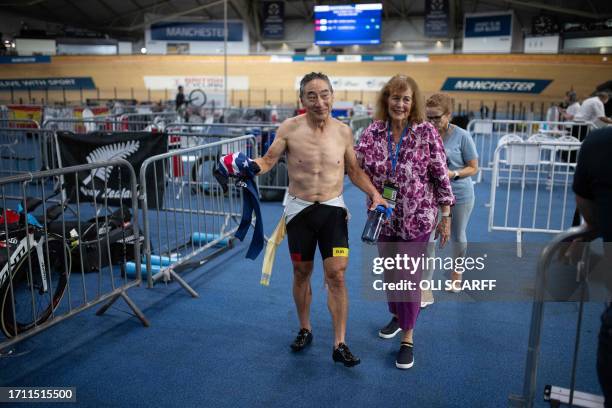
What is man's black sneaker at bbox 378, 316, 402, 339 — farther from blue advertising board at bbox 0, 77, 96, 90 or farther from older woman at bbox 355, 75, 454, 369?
blue advertising board at bbox 0, 77, 96, 90

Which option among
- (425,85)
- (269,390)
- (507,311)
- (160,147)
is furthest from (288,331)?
(425,85)

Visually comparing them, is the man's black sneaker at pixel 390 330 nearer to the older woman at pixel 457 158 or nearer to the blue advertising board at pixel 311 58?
the older woman at pixel 457 158

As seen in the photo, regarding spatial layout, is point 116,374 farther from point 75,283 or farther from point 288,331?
point 75,283

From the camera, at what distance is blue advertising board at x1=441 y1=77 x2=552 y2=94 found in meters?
20.6

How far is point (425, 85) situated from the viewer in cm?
2206

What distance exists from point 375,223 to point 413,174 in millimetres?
392

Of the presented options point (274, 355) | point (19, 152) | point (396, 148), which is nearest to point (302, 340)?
point (274, 355)

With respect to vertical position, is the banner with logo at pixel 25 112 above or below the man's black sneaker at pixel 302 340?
above

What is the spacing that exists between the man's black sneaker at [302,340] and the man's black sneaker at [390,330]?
540mm

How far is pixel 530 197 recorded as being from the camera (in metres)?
8.65

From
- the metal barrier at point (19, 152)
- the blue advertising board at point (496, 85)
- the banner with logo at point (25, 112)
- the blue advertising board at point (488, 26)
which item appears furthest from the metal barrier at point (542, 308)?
the blue advertising board at point (488, 26)

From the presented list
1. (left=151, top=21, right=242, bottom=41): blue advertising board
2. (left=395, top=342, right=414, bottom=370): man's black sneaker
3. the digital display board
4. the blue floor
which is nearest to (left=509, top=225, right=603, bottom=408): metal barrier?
the blue floor

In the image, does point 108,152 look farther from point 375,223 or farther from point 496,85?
point 496,85

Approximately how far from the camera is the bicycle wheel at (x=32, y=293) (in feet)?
10.3
